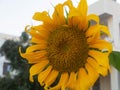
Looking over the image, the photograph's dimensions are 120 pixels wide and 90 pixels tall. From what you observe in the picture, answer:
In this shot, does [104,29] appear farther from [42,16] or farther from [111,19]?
[111,19]

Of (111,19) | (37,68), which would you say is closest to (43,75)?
(37,68)

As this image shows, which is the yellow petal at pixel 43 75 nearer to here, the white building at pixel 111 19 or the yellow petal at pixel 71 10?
the yellow petal at pixel 71 10

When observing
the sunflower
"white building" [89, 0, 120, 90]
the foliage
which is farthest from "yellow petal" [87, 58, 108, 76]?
"white building" [89, 0, 120, 90]

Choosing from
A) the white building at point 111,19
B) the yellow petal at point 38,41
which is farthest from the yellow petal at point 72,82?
the white building at point 111,19

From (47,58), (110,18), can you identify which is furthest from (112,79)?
(47,58)

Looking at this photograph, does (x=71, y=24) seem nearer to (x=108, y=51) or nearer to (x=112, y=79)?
(x=108, y=51)

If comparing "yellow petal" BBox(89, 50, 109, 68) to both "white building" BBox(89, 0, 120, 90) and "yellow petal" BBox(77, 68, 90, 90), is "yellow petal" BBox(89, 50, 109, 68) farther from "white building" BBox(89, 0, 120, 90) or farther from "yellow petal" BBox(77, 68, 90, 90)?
"white building" BBox(89, 0, 120, 90)
